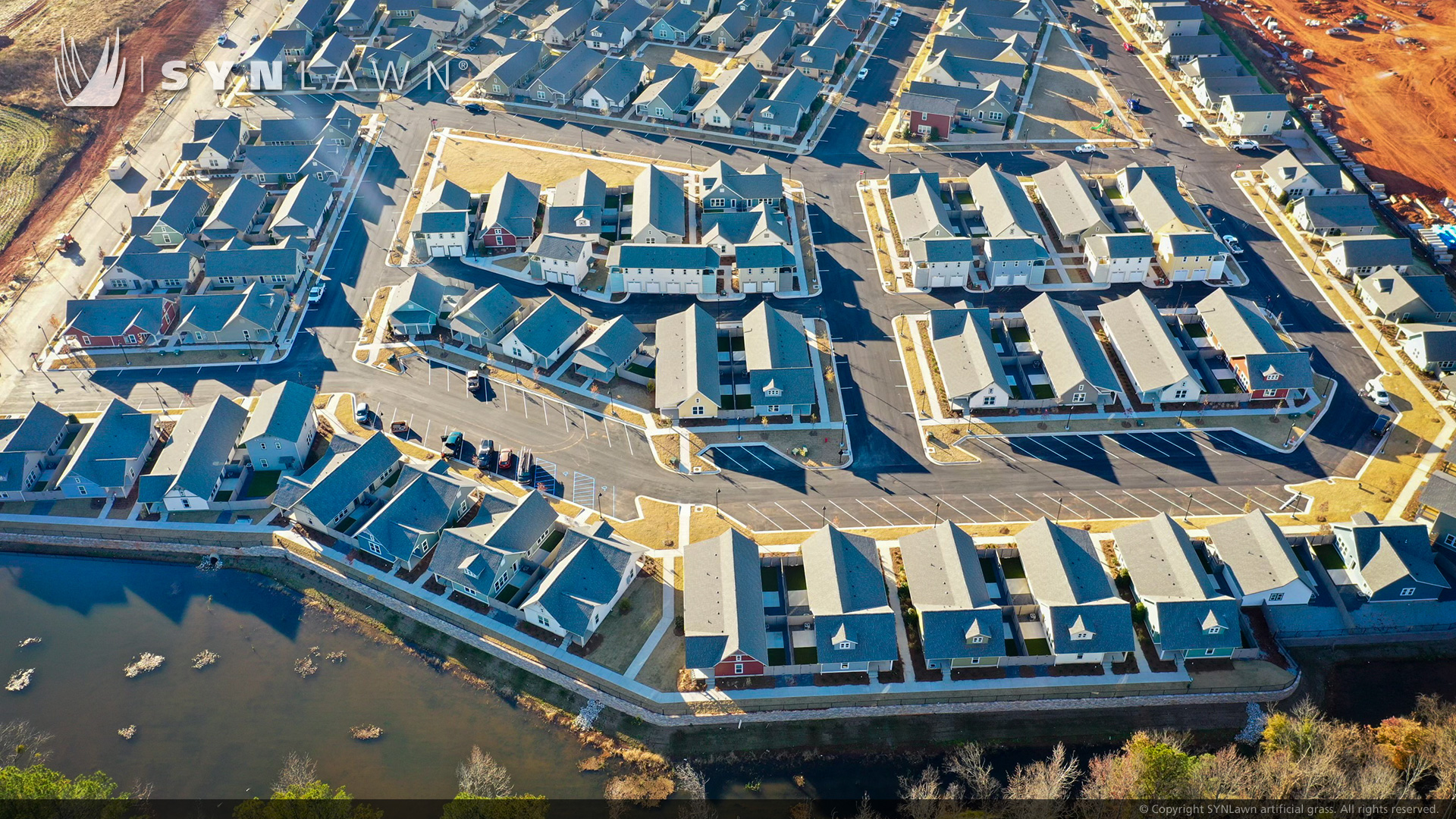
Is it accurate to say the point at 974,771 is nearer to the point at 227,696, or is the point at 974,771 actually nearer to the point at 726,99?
the point at 227,696

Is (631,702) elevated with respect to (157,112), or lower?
lower

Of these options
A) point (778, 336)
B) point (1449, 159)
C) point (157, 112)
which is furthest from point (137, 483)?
point (1449, 159)

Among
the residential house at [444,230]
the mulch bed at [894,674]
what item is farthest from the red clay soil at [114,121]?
the mulch bed at [894,674]

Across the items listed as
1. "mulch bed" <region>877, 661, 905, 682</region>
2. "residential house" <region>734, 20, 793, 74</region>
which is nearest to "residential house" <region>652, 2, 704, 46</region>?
"residential house" <region>734, 20, 793, 74</region>

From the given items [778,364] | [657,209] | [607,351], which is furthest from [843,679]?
[657,209]

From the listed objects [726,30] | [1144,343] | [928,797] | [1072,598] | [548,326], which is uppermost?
[726,30]

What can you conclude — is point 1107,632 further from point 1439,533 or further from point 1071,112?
point 1071,112

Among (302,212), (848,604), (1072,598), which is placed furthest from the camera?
(302,212)

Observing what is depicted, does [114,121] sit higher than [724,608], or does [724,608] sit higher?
[114,121]
